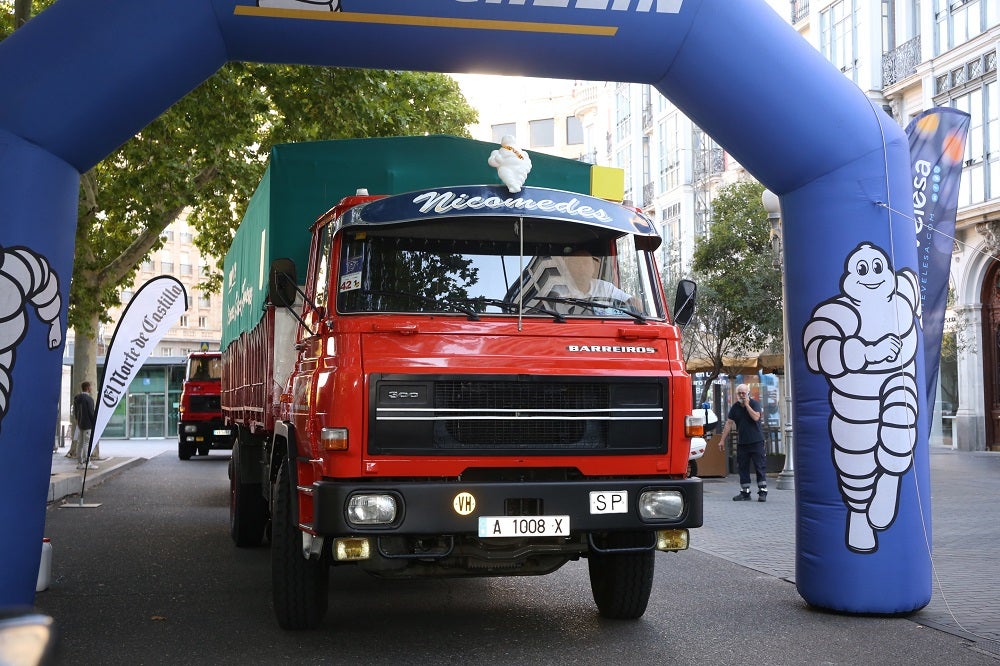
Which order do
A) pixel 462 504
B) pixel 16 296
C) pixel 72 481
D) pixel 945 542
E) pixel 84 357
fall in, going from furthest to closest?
1. pixel 84 357
2. pixel 72 481
3. pixel 945 542
4. pixel 16 296
5. pixel 462 504

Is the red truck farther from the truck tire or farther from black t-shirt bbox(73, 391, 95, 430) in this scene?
the truck tire

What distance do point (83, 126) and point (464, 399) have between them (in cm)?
320

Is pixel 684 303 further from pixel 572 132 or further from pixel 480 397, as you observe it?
pixel 572 132

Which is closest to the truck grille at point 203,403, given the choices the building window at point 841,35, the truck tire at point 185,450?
the truck tire at point 185,450

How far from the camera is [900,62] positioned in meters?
31.7

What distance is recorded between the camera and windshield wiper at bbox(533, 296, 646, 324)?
→ 7.18m

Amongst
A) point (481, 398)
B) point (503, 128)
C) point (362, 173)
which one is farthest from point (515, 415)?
point (503, 128)

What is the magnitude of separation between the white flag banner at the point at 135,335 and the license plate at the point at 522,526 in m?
10.1

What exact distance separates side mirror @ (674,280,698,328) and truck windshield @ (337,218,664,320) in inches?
10.5

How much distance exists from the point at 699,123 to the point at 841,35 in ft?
92.8

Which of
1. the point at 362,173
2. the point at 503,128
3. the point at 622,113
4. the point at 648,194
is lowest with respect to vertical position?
the point at 362,173

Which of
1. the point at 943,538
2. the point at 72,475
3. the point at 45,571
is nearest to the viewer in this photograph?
the point at 45,571

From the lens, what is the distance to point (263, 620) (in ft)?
25.9

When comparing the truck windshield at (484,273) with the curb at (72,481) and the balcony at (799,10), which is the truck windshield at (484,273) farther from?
the balcony at (799,10)
